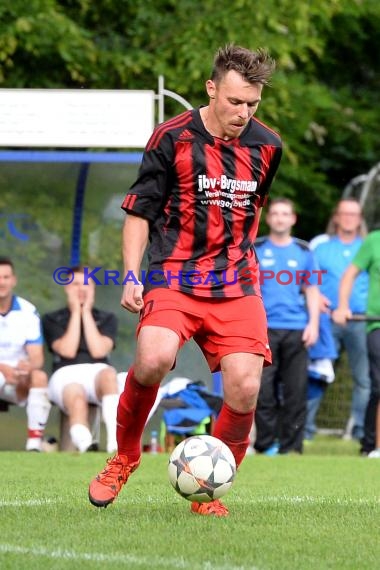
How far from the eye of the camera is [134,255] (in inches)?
246

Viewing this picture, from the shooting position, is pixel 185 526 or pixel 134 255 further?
pixel 134 255

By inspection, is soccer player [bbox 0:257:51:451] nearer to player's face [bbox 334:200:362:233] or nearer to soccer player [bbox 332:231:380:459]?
soccer player [bbox 332:231:380:459]

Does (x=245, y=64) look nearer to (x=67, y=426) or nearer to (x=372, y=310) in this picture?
(x=372, y=310)

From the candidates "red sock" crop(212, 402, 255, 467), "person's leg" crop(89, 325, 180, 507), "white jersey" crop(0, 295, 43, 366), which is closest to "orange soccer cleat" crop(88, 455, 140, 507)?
"person's leg" crop(89, 325, 180, 507)

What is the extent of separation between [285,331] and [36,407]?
2319mm

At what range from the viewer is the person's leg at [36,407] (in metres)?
11.5

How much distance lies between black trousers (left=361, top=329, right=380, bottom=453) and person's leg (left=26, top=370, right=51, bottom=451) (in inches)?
109

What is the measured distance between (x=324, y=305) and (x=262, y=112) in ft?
13.3

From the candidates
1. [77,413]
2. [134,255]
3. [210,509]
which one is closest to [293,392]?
[77,413]

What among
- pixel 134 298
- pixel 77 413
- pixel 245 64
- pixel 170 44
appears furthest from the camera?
pixel 170 44

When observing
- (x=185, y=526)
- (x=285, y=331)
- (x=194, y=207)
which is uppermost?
(x=194, y=207)

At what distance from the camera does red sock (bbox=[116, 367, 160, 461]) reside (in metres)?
6.27

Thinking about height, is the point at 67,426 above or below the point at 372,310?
below

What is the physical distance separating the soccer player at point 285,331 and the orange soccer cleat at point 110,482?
220 inches
